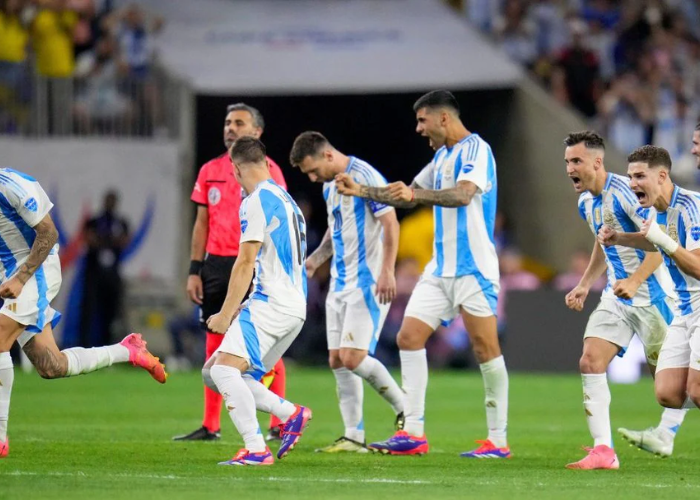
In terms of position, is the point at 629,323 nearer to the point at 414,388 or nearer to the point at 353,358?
the point at 414,388

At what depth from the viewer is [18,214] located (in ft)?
30.8

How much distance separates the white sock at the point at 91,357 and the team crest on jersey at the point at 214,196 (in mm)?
1785

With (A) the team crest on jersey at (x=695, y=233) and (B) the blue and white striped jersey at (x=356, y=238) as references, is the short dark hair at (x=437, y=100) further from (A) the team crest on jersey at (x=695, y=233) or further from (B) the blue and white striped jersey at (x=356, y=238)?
(A) the team crest on jersey at (x=695, y=233)

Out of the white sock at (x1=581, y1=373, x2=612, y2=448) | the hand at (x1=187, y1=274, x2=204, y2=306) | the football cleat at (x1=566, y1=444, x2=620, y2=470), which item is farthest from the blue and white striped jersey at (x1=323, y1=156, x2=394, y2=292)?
the football cleat at (x1=566, y1=444, x2=620, y2=470)

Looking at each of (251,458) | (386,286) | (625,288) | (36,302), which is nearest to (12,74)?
(386,286)

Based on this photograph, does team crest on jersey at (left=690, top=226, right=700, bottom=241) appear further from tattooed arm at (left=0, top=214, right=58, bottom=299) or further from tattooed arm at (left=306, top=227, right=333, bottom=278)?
tattooed arm at (left=0, top=214, right=58, bottom=299)

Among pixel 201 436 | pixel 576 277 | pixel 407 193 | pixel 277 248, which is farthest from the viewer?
pixel 576 277

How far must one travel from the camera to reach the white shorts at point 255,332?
8961 millimetres

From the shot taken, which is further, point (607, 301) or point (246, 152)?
point (607, 301)

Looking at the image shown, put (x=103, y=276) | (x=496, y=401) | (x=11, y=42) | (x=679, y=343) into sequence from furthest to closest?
(x=11, y=42)
(x=103, y=276)
(x=496, y=401)
(x=679, y=343)

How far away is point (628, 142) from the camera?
79.8 ft

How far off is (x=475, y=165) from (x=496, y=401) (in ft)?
5.84

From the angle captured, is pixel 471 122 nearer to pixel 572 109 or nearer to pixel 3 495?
pixel 572 109

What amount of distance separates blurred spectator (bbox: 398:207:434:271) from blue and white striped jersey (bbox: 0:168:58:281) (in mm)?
12670
